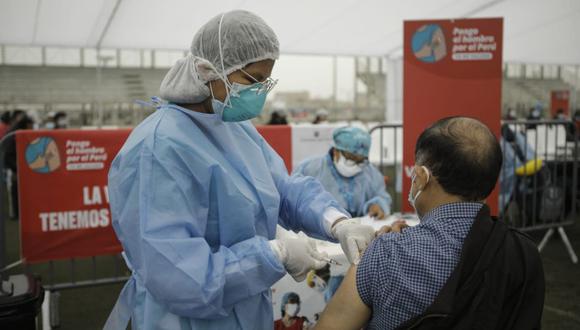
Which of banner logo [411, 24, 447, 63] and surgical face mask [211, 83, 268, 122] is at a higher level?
banner logo [411, 24, 447, 63]

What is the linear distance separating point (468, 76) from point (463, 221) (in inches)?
98.3

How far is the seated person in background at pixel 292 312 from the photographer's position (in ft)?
8.46

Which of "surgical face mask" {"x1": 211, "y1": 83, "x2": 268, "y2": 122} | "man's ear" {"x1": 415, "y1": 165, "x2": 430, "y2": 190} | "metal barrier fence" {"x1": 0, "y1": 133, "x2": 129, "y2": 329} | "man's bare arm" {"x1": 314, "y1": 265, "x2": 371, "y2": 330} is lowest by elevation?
"metal barrier fence" {"x1": 0, "y1": 133, "x2": 129, "y2": 329}

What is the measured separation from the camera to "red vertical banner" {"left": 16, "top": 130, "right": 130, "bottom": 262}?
3.53 m

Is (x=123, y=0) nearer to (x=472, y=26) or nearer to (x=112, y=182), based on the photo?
(x=472, y=26)

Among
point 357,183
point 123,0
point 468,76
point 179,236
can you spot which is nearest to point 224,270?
point 179,236

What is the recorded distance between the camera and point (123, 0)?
6402 millimetres

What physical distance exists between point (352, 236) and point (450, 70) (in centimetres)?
237

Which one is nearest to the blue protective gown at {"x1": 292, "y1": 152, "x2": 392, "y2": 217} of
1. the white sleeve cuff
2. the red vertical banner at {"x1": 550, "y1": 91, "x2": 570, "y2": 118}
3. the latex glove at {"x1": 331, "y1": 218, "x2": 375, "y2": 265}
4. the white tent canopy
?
the white sleeve cuff

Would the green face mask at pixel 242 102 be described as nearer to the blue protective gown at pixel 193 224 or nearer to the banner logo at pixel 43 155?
the blue protective gown at pixel 193 224

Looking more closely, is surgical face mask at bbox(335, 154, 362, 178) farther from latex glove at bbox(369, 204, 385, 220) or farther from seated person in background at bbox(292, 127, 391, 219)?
latex glove at bbox(369, 204, 385, 220)

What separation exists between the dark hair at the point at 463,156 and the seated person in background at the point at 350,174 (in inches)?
73.7

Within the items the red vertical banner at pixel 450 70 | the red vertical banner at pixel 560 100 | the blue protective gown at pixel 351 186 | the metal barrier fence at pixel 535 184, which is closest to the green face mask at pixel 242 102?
the blue protective gown at pixel 351 186

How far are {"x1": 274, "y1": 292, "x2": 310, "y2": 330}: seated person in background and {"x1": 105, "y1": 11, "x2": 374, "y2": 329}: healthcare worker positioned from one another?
3.73 feet
